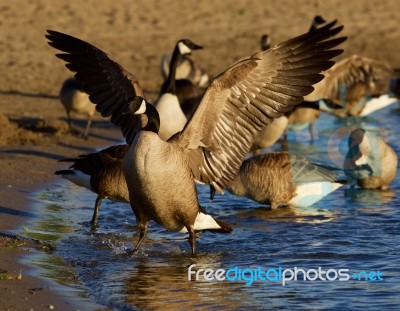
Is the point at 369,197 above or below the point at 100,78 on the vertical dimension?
below

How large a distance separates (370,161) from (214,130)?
9.80 ft

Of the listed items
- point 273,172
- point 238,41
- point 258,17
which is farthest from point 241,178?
point 258,17

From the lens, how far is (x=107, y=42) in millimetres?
20609

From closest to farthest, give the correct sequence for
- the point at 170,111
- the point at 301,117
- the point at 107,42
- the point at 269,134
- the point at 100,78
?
1. the point at 100,78
2. the point at 170,111
3. the point at 269,134
4. the point at 301,117
5. the point at 107,42

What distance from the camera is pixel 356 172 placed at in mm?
10031

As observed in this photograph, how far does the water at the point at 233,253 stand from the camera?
240 inches

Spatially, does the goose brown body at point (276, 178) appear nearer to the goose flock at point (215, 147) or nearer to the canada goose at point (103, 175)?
the goose flock at point (215, 147)

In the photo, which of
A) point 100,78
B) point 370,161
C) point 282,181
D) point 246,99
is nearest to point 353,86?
point 370,161

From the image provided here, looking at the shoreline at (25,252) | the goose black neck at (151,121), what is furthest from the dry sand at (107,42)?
the goose black neck at (151,121)

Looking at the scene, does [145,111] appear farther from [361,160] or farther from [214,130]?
[361,160]

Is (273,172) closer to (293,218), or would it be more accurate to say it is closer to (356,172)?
(293,218)

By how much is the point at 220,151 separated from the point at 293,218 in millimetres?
1621

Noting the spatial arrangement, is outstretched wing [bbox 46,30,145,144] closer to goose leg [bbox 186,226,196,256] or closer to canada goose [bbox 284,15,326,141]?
goose leg [bbox 186,226,196,256]

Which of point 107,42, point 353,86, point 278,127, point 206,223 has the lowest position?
point 206,223
